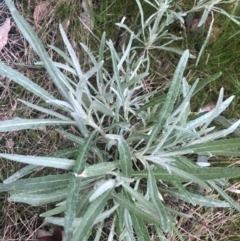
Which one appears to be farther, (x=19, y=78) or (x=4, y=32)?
(x=4, y=32)

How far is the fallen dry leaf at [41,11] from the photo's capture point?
5.50 ft

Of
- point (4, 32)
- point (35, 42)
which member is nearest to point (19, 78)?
point (35, 42)

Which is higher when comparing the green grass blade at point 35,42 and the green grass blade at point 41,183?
the green grass blade at point 35,42

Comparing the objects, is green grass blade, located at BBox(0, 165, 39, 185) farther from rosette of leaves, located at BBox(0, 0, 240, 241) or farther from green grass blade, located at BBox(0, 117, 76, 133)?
green grass blade, located at BBox(0, 117, 76, 133)

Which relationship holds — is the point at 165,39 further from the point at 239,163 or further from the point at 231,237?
the point at 231,237

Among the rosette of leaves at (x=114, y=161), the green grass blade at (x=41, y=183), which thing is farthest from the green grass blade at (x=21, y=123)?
the green grass blade at (x=41, y=183)

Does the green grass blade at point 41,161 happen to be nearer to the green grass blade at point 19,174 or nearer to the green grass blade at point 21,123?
the green grass blade at point 21,123

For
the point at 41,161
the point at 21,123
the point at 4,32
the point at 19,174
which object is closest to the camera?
the point at 41,161

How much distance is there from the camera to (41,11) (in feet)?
5.52

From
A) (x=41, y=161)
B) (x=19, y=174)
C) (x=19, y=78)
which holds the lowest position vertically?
(x=19, y=174)

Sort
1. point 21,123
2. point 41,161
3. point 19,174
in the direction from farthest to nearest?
point 19,174 → point 21,123 → point 41,161

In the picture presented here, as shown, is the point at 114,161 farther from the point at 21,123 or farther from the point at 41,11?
the point at 41,11

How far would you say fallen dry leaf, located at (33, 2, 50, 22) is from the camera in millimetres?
1677

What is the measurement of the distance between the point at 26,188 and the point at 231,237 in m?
0.88
